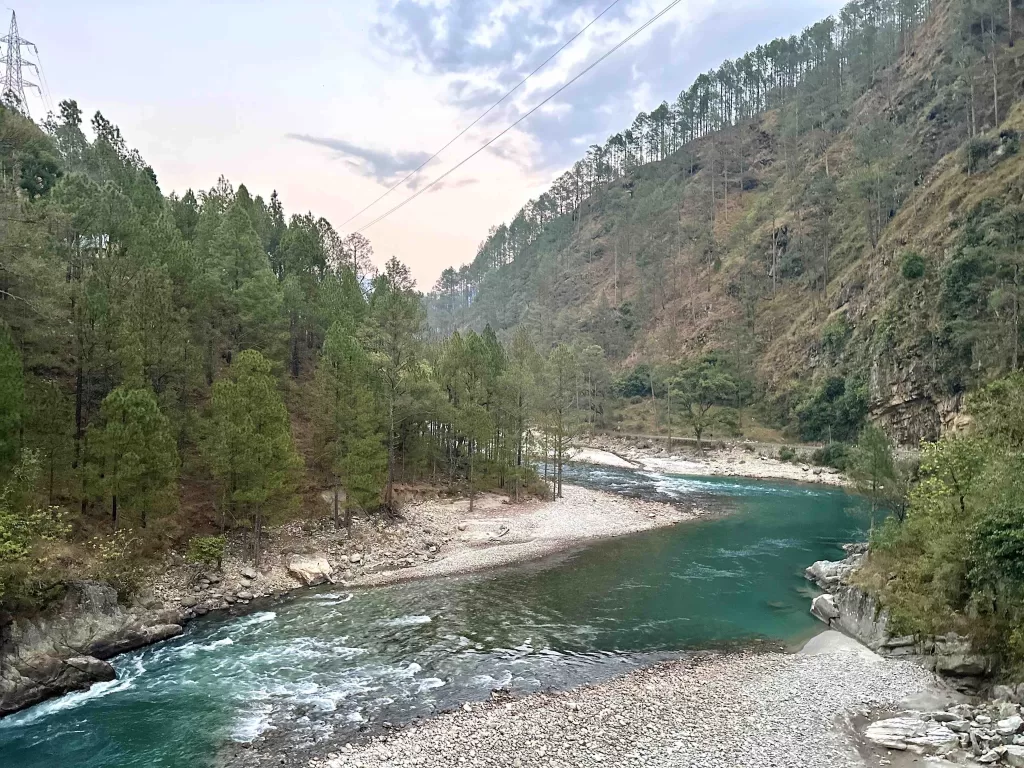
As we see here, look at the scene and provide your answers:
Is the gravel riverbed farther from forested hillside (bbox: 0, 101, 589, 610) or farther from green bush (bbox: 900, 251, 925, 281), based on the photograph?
green bush (bbox: 900, 251, 925, 281)

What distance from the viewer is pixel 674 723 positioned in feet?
49.6

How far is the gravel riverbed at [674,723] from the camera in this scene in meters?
13.6

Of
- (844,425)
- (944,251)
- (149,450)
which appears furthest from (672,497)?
(149,450)

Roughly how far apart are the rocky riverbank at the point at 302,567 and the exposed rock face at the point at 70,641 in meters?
0.03

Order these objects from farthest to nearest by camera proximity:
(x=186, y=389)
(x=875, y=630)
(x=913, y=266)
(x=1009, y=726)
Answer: (x=913, y=266) → (x=186, y=389) → (x=875, y=630) → (x=1009, y=726)

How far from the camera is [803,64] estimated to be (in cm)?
12988

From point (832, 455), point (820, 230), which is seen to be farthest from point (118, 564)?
point (820, 230)

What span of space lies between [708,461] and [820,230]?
41.0m

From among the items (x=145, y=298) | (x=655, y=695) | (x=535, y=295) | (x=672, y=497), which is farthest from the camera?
(x=535, y=295)

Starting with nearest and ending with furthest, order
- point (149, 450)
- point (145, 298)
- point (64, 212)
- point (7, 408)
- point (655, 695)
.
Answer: point (655, 695) < point (7, 408) < point (149, 450) < point (145, 298) < point (64, 212)

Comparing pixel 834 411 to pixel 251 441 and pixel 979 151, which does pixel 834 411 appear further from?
pixel 251 441

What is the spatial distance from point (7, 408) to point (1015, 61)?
92.0 m

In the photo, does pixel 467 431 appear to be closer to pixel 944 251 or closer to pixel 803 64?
pixel 944 251

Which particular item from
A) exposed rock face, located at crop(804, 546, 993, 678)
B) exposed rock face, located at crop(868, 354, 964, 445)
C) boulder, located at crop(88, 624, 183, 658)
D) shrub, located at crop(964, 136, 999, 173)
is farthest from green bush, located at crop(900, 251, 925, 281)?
boulder, located at crop(88, 624, 183, 658)
